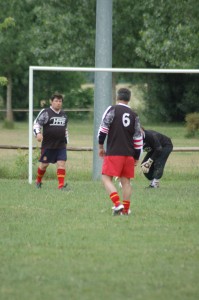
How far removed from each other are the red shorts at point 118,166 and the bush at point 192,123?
724 centimetres

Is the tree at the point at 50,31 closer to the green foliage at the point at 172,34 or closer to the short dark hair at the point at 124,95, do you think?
the green foliage at the point at 172,34

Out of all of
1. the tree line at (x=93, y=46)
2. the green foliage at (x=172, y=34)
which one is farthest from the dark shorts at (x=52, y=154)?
the green foliage at (x=172, y=34)

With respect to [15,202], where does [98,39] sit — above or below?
above

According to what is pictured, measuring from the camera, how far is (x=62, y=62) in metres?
42.8

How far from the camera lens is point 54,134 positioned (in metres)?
17.9

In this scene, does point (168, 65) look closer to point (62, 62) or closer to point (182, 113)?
point (62, 62)

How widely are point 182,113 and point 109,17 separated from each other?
2690 millimetres

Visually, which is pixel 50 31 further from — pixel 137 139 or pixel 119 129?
pixel 119 129

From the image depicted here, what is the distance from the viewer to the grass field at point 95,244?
866 cm

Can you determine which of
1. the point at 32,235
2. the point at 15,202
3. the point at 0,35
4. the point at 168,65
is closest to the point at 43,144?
the point at 15,202

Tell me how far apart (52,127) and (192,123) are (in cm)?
431

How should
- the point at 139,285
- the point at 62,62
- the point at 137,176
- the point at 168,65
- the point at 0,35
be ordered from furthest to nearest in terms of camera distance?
1. the point at 0,35
2. the point at 62,62
3. the point at 168,65
4. the point at 137,176
5. the point at 139,285

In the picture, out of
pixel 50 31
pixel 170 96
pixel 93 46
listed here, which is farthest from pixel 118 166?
pixel 50 31

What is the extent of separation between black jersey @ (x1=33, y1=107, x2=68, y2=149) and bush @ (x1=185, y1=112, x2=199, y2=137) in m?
3.89
